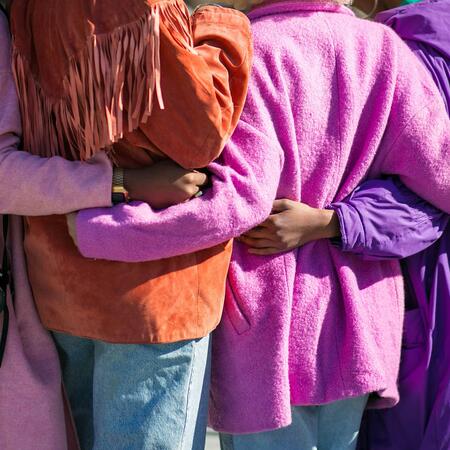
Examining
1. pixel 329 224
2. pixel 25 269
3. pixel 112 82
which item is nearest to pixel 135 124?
pixel 112 82

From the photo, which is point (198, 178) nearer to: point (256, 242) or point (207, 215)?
point (207, 215)

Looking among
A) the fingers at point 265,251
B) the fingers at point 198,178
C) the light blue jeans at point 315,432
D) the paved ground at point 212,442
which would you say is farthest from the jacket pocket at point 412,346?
the paved ground at point 212,442

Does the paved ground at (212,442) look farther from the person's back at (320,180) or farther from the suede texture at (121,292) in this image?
the suede texture at (121,292)

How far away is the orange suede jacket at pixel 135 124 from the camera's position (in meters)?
1.87

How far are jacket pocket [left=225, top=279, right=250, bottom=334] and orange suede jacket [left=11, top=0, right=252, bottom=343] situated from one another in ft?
0.28

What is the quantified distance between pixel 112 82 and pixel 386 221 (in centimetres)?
78

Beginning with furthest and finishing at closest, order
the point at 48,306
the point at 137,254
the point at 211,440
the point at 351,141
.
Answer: the point at 211,440, the point at 351,141, the point at 48,306, the point at 137,254

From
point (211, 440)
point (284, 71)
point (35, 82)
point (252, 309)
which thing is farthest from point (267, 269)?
point (211, 440)

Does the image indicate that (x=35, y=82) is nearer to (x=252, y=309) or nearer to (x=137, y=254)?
(x=137, y=254)

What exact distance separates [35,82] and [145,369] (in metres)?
0.67

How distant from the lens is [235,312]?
217cm

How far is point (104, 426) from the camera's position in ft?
6.76

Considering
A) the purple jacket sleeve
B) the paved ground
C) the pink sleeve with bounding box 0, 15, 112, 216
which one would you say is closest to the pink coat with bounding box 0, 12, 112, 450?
the pink sleeve with bounding box 0, 15, 112, 216

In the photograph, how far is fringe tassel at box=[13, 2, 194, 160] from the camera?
1856 mm
